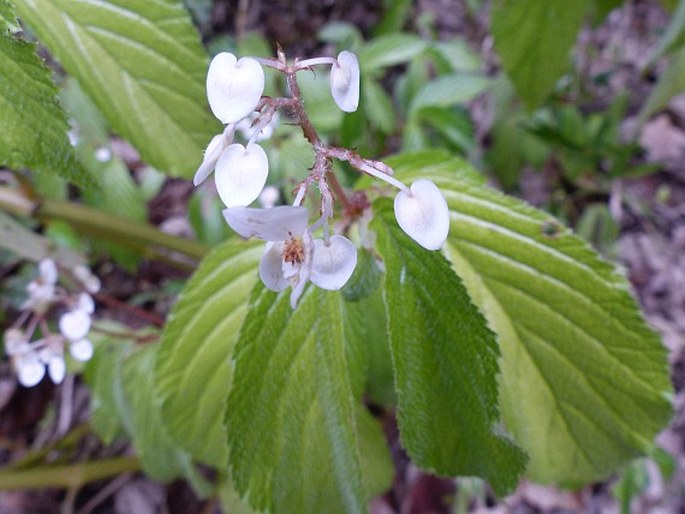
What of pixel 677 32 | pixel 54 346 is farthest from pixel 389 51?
pixel 54 346

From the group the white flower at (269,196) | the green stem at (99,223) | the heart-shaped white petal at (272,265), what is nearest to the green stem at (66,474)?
the green stem at (99,223)

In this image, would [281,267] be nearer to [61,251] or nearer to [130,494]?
[61,251]

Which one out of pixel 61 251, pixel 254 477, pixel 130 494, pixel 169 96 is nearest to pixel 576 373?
pixel 254 477

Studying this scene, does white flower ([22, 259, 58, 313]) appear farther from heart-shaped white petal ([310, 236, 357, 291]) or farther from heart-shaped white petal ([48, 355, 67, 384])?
heart-shaped white petal ([310, 236, 357, 291])

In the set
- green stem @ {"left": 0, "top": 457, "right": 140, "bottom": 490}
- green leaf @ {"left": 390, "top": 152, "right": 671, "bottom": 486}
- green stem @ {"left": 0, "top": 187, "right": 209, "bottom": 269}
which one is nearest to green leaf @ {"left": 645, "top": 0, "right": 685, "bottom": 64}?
green leaf @ {"left": 390, "top": 152, "right": 671, "bottom": 486}

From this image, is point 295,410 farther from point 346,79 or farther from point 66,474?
point 66,474

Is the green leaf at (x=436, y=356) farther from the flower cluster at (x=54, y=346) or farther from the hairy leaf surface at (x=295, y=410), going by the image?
the flower cluster at (x=54, y=346)

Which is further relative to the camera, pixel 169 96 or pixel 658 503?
pixel 658 503
